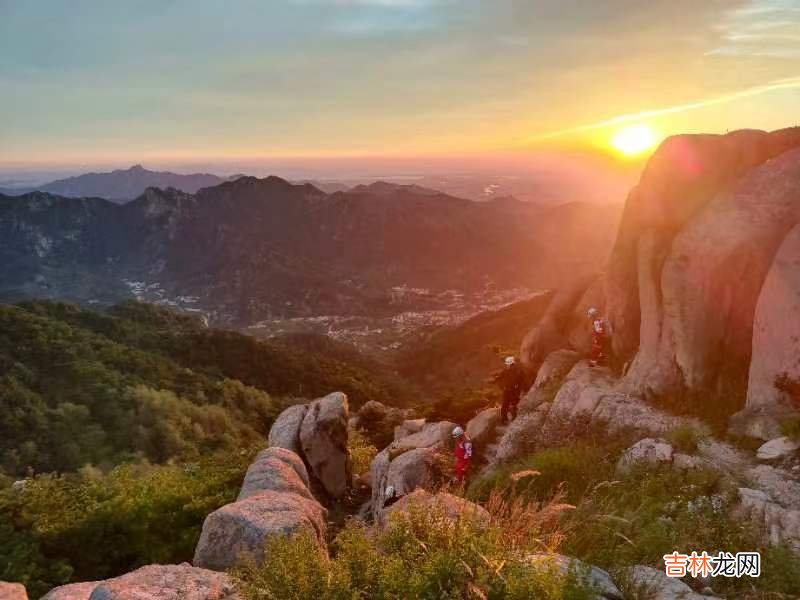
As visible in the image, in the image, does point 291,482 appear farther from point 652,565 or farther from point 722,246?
point 722,246

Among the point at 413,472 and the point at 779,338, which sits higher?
the point at 779,338

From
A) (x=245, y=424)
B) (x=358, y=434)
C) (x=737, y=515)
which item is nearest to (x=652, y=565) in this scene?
(x=737, y=515)

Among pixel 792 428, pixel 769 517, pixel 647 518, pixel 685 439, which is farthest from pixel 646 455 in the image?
pixel 792 428

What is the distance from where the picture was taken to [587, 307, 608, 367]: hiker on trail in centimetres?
2164

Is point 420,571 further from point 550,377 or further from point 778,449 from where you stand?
point 550,377

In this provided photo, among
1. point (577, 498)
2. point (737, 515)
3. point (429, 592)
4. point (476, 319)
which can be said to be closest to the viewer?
point (429, 592)

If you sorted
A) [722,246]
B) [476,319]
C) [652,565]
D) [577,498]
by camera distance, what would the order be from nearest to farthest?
[652,565], [577,498], [722,246], [476,319]

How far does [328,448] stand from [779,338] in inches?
650

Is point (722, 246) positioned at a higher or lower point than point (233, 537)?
higher

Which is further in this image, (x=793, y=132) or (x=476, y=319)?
(x=476, y=319)

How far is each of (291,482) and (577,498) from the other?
7.90 metres

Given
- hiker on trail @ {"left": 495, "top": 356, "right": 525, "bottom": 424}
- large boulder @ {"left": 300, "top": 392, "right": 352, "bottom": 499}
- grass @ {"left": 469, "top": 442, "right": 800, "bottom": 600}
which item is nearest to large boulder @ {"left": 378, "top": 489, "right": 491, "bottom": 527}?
grass @ {"left": 469, "top": 442, "right": 800, "bottom": 600}

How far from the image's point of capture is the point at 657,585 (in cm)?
636

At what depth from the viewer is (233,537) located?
10102mm
